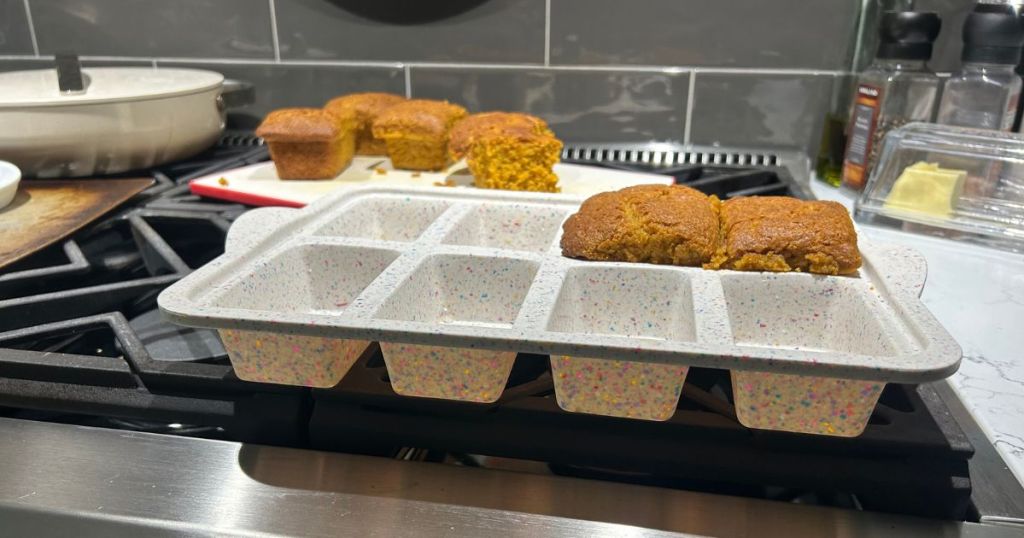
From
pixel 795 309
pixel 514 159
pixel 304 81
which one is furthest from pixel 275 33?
pixel 795 309

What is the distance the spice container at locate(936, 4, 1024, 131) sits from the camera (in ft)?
2.88

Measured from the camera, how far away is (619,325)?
57 centimetres

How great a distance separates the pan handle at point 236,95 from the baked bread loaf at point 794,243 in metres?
0.95

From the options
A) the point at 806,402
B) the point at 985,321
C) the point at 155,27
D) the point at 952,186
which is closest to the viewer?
the point at 806,402

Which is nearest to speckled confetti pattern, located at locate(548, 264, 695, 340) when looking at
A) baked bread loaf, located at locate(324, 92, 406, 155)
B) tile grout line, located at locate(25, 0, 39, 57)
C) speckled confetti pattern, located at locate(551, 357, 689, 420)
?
speckled confetti pattern, located at locate(551, 357, 689, 420)

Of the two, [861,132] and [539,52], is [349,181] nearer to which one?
[539,52]

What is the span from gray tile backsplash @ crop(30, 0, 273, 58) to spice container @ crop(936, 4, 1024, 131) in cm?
116

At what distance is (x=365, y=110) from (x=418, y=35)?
20 cm

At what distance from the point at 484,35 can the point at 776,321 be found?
88 centimetres

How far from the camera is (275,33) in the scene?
132 cm

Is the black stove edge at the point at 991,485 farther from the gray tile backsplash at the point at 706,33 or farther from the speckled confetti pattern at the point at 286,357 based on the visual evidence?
the gray tile backsplash at the point at 706,33

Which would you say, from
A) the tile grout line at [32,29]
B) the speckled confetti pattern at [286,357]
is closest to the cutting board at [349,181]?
the speckled confetti pattern at [286,357]

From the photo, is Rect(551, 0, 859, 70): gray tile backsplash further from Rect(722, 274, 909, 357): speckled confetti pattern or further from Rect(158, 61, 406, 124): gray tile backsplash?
Rect(722, 274, 909, 357): speckled confetti pattern

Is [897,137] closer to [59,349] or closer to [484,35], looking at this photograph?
[484,35]
